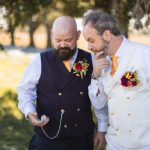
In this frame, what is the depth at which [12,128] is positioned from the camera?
9.02 metres

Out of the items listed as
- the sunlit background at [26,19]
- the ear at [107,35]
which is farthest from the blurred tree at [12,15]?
the ear at [107,35]

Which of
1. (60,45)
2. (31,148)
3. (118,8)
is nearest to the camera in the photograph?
(60,45)

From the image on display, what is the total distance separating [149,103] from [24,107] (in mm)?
1026

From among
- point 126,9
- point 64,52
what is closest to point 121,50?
point 64,52

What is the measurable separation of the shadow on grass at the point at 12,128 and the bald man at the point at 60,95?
3.54 metres

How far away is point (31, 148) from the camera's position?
4.43 meters

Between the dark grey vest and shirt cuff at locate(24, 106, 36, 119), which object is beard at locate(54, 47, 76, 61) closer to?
the dark grey vest

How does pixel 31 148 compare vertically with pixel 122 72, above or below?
below

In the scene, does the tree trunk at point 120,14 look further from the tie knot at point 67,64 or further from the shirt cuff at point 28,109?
the shirt cuff at point 28,109

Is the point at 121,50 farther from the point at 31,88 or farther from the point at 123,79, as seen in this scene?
the point at 31,88

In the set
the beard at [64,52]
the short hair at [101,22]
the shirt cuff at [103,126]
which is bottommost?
the shirt cuff at [103,126]

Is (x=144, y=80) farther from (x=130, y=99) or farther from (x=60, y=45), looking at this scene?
(x=60, y=45)

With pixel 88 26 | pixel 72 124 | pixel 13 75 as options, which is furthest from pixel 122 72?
pixel 13 75

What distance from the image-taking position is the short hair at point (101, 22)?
3633 millimetres
